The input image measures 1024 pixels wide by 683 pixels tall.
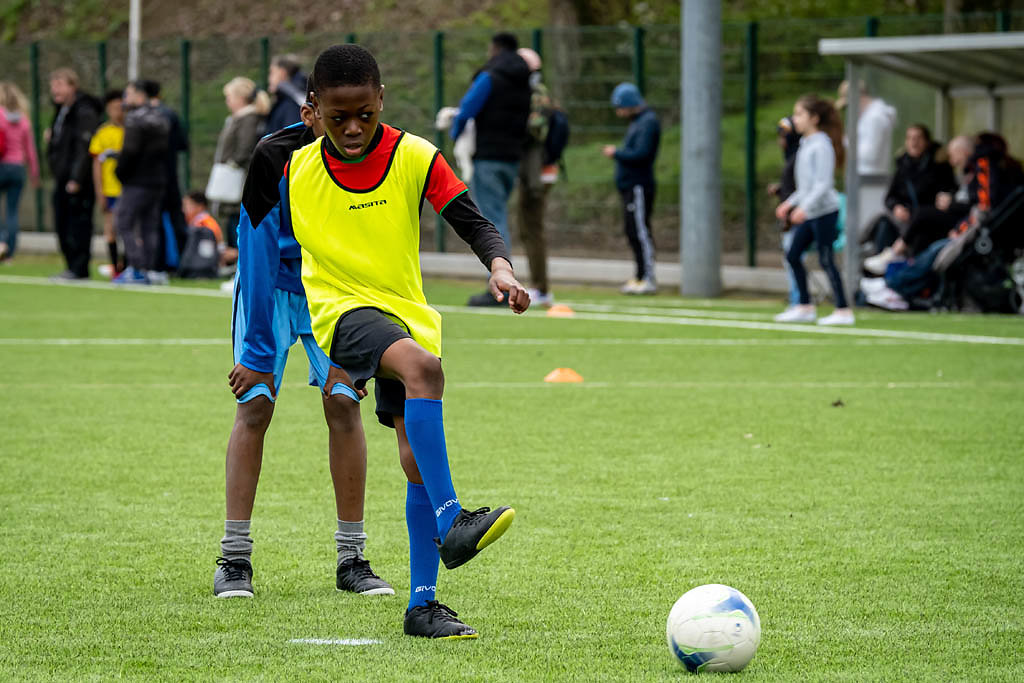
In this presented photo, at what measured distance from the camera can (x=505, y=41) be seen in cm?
1498

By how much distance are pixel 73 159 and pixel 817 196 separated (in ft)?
29.6

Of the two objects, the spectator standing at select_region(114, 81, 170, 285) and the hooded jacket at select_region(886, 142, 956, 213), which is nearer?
the hooded jacket at select_region(886, 142, 956, 213)

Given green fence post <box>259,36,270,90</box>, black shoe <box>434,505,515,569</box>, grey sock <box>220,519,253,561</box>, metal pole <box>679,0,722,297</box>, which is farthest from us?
green fence post <box>259,36,270,90</box>

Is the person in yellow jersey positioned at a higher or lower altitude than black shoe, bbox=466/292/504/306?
higher

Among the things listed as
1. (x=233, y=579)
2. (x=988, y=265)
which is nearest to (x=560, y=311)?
(x=988, y=265)

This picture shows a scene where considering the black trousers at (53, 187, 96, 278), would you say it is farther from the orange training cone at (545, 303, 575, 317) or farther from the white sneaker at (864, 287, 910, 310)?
the white sneaker at (864, 287, 910, 310)

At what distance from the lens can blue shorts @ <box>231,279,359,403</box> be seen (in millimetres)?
5373

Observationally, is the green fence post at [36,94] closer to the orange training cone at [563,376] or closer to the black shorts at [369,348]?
the orange training cone at [563,376]

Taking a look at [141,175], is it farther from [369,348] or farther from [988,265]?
[369,348]

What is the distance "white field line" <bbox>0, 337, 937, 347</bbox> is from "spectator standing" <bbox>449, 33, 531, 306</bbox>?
2095 mm

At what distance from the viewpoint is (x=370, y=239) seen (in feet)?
15.5

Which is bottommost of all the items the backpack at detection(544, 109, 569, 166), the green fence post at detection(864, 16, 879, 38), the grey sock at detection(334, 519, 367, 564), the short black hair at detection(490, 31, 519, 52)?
the grey sock at detection(334, 519, 367, 564)

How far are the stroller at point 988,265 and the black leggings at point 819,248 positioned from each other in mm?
1306

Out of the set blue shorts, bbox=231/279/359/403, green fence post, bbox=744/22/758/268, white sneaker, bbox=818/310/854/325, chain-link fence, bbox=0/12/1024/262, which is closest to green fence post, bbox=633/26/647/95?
chain-link fence, bbox=0/12/1024/262
